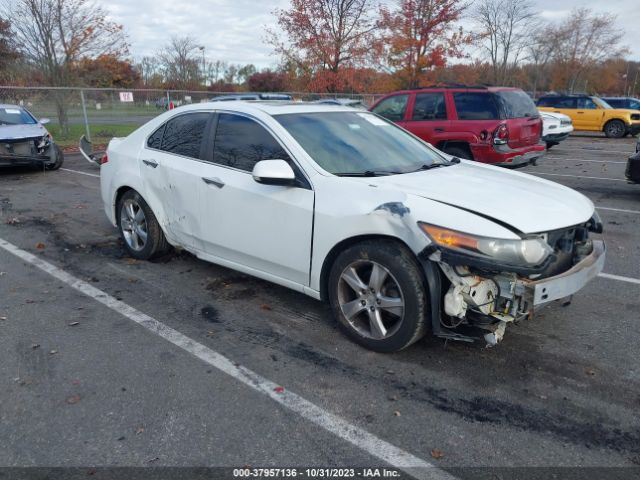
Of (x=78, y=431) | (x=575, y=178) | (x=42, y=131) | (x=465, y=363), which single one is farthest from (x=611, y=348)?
(x=42, y=131)

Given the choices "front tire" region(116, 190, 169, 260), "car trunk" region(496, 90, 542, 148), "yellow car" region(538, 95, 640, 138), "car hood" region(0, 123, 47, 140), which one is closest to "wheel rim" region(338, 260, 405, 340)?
"front tire" region(116, 190, 169, 260)

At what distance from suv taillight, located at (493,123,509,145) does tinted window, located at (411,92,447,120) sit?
1.10 meters

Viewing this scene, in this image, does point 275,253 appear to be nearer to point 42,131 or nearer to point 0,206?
point 0,206

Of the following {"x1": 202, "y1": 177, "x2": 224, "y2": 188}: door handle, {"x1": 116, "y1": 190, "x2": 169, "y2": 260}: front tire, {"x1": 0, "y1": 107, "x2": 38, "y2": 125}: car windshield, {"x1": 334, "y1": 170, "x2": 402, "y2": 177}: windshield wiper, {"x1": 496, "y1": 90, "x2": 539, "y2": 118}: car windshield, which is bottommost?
{"x1": 116, "y1": 190, "x2": 169, "y2": 260}: front tire

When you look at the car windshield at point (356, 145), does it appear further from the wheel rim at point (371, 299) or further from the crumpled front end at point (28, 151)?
the crumpled front end at point (28, 151)

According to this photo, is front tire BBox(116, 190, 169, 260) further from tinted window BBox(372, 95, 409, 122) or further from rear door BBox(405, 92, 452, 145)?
tinted window BBox(372, 95, 409, 122)

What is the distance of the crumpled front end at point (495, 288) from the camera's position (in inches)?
116

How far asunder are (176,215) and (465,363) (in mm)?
2873

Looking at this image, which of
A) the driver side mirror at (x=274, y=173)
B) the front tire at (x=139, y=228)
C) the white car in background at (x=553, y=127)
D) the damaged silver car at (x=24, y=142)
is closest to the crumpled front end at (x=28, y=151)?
the damaged silver car at (x=24, y=142)

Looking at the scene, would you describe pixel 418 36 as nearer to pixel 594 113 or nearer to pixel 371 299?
pixel 594 113

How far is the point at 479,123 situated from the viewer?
8.91m

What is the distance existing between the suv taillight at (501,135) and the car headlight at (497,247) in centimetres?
614

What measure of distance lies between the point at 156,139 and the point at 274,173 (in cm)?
205

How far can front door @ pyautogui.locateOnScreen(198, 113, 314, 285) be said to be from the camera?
3711 mm
